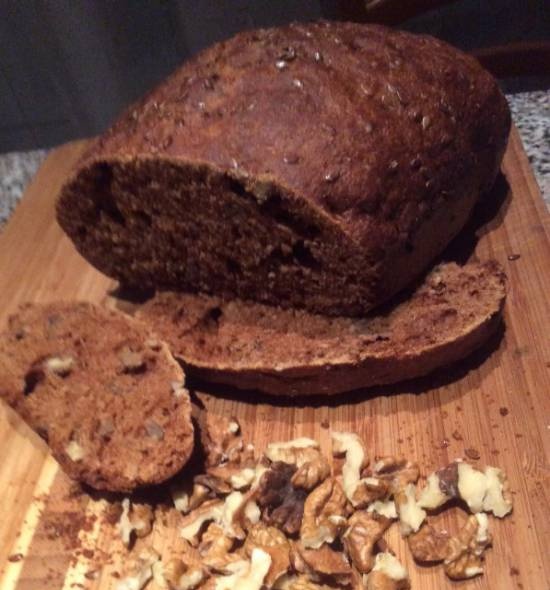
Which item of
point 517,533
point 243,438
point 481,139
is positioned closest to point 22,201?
point 243,438

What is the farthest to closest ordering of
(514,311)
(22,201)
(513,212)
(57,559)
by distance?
1. (22,201)
2. (513,212)
3. (514,311)
4. (57,559)

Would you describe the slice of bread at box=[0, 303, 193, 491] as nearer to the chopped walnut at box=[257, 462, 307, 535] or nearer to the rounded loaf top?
the chopped walnut at box=[257, 462, 307, 535]

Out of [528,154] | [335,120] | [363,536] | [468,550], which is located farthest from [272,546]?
[528,154]

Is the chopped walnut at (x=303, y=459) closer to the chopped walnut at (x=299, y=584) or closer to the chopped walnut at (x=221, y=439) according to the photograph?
the chopped walnut at (x=221, y=439)

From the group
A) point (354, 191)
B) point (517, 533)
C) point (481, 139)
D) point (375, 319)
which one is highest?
point (354, 191)

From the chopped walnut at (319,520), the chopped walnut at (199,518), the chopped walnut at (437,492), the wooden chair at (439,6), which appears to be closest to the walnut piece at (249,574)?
the chopped walnut at (319,520)

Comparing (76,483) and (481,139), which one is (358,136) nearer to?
(481,139)

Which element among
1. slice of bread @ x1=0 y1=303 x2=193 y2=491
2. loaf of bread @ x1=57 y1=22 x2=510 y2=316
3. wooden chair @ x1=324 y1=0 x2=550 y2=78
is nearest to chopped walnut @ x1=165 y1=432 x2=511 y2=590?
slice of bread @ x1=0 y1=303 x2=193 y2=491

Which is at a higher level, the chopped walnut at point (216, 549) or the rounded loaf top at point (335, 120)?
the rounded loaf top at point (335, 120)
